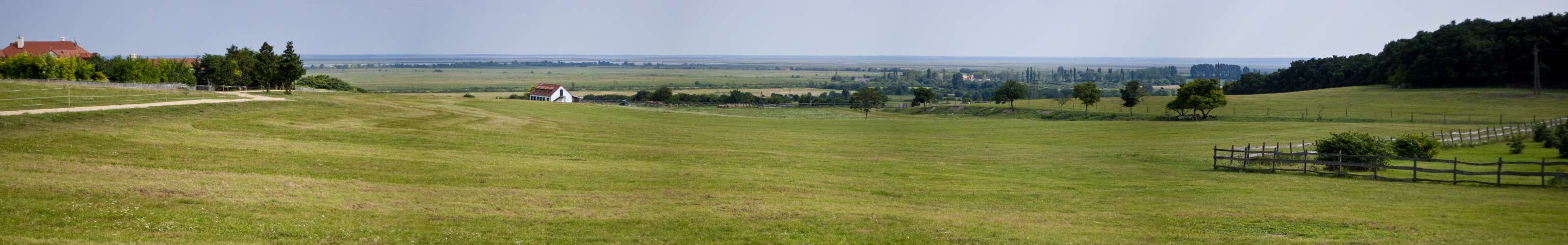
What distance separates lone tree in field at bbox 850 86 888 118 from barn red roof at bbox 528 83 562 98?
4054 centimetres

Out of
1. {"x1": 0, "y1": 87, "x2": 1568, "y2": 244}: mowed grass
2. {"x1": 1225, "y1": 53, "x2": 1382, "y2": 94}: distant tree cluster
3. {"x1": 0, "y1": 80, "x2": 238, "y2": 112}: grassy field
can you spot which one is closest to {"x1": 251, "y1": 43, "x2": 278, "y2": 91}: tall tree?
{"x1": 0, "y1": 80, "x2": 238, "y2": 112}: grassy field

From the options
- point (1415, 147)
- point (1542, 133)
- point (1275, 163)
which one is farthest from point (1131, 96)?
point (1275, 163)

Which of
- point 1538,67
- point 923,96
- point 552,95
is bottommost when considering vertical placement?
point 552,95

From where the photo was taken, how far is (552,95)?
114125 millimetres

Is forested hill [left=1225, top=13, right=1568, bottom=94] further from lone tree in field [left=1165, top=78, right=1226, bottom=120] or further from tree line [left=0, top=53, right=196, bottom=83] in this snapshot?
tree line [left=0, top=53, right=196, bottom=83]

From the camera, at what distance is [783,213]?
1959cm

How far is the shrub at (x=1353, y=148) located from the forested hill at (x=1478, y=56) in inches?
2325

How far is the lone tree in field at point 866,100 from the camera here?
91.1 metres

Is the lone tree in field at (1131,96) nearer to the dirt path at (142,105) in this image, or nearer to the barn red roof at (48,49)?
the dirt path at (142,105)

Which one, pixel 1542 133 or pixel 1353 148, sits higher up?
pixel 1542 133

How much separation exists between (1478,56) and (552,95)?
9729 cm

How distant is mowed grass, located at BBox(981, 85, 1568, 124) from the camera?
6234cm

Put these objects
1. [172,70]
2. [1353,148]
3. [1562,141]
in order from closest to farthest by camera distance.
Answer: [1353,148] → [1562,141] → [172,70]

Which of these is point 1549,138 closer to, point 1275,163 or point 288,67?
point 1275,163
